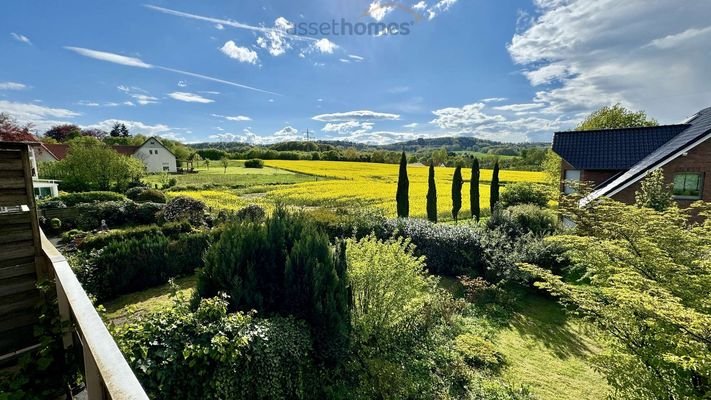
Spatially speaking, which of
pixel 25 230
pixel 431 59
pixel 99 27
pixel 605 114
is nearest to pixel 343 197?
pixel 431 59

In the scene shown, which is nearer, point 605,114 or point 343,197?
point 343,197

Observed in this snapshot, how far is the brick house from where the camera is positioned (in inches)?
476

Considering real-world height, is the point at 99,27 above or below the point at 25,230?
above

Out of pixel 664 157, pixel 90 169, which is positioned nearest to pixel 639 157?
pixel 664 157

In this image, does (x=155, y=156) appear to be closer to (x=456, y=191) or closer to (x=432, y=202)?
(x=432, y=202)

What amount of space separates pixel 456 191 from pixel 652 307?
17.6 m

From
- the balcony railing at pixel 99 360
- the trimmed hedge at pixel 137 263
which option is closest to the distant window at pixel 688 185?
the trimmed hedge at pixel 137 263

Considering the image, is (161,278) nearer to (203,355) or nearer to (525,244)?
(203,355)

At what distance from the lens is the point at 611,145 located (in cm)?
1659

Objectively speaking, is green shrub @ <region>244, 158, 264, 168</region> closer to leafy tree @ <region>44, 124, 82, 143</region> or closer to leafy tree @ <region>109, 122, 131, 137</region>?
leafy tree @ <region>44, 124, 82, 143</region>

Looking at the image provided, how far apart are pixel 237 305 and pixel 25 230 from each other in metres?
2.24

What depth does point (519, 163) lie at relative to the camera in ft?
174

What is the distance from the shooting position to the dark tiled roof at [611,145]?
50.6 ft

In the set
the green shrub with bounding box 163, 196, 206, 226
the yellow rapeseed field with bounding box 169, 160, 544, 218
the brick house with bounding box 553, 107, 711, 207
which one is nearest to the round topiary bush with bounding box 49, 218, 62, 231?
the green shrub with bounding box 163, 196, 206, 226
